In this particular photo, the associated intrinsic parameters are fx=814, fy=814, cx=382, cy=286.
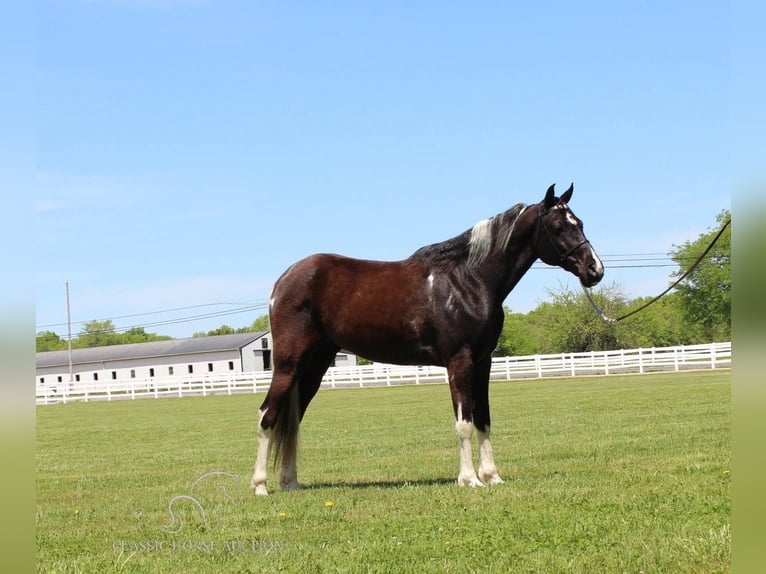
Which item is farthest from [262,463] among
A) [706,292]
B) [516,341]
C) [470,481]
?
[516,341]

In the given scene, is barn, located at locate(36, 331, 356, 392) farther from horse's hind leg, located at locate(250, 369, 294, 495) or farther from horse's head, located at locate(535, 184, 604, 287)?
horse's head, located at locate(535, 184, 604, 287)

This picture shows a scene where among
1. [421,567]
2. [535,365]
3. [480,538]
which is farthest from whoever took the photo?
[535,365]

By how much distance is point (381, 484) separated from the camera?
8.95 meters

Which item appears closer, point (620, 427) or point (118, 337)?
point (620, 427)

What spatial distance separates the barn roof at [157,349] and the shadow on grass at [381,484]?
→ 75.1m

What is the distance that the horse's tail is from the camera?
869cm

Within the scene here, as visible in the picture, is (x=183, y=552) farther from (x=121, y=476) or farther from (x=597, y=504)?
(x=121, y=476)

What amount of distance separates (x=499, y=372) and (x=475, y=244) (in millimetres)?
34053

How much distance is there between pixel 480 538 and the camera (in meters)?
5.80

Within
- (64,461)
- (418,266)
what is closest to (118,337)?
(64,461)
